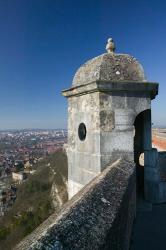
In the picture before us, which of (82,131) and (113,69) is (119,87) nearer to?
(113,69)

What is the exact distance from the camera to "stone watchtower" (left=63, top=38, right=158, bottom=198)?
4594 millimetres

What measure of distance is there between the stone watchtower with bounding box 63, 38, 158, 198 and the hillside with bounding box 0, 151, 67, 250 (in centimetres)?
1002

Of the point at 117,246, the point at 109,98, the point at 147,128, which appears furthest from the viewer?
the point at 147,128

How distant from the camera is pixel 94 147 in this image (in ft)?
15.4

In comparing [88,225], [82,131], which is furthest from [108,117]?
[88,225]

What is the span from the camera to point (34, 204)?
150 ft

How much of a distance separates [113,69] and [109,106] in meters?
0.62

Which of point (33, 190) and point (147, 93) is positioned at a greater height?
point (147, 93)

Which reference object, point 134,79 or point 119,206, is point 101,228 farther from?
point 134,79

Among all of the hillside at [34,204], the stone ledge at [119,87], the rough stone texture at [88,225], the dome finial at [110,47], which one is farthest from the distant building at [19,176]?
the rough stone texture at [88,225]

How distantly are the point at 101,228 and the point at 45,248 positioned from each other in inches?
22.2

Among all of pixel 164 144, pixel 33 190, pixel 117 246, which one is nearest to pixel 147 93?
pixel 117 246

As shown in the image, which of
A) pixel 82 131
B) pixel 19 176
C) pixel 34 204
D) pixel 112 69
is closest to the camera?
pixel 112 69

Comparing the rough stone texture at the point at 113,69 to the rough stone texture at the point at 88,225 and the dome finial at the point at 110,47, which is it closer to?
the dome finial at the point at 110,47
